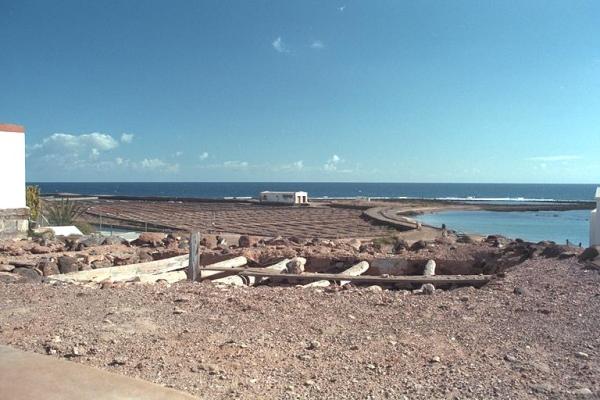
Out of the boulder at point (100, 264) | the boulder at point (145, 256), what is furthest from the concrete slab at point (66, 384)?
the boulder at point (145, 256)

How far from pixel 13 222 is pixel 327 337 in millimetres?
12019

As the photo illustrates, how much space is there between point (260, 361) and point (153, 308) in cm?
236

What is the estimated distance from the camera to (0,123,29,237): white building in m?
13.8

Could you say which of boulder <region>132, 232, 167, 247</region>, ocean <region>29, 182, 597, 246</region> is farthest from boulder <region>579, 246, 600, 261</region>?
ocean <region>29, 182, 597, 246</region>

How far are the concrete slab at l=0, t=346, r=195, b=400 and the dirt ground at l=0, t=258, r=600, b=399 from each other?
→ 40 centimetres

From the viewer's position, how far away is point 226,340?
5.29 metres

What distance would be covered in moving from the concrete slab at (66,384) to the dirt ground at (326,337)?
0.40 m

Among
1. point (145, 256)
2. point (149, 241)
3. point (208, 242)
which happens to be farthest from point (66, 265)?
point (208, 242)

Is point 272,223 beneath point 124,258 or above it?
beneath

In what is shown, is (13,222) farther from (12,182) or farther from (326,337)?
(326,337)

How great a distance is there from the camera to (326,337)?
5418 mm

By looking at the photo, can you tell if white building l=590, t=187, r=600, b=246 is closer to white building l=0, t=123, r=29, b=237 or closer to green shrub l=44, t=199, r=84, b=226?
white building l=0, t=123, r=29, b=237

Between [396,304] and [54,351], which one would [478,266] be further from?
[54,351]

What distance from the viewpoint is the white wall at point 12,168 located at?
13.8 metres
